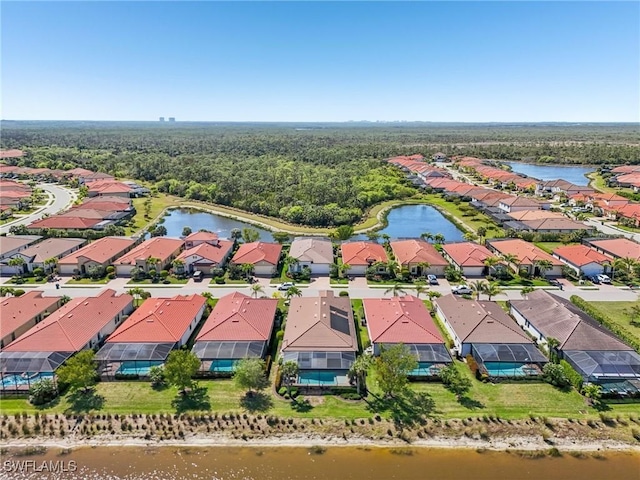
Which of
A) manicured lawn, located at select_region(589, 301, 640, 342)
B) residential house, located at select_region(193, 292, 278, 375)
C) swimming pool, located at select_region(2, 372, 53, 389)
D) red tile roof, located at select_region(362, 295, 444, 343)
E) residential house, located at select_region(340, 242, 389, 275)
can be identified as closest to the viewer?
swimming pool, located at select_region(2, 372, 53, 389)

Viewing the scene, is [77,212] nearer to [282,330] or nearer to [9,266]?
[9,266]

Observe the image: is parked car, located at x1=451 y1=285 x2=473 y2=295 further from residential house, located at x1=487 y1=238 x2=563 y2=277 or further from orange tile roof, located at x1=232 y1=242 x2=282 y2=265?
orange tile roof, located at x1=232 y1=242 x2=282 y2=265

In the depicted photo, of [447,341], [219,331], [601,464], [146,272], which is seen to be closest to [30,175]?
[146,272]

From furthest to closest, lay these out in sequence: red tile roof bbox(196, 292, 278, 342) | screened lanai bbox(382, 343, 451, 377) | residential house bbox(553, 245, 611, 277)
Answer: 1. residential house bbox(553, 245, 611, 277)
2. red tile roof bbox(196, 292, 278, 342)
3. screened lanai bbox(382, 343, 451, 377)

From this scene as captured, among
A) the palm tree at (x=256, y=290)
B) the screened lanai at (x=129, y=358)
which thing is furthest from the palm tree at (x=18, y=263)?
the palm tree at (x=256, y=290)

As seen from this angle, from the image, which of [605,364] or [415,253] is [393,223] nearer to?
[415,253]

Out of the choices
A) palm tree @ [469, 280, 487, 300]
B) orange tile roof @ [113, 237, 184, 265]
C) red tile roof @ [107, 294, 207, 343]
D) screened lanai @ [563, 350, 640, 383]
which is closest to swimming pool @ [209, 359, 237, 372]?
red tile roof @ [107, 294, 207, 343]
